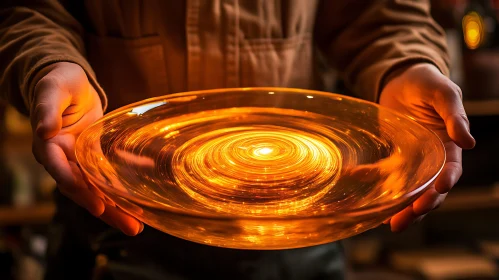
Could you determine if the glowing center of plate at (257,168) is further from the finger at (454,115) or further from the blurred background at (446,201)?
the blurred background at (446,201)

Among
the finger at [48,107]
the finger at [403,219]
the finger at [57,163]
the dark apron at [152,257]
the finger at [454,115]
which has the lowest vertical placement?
the dark apron at [152,257]

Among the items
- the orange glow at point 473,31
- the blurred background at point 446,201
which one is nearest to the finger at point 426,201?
the blurred background at point 446,201

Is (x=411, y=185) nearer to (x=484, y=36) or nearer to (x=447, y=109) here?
(x=447, y=109)

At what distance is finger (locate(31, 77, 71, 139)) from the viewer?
53 centimetres

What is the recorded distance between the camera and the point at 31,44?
2.23ft

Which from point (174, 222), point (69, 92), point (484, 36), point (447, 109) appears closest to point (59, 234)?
point (69, 92)

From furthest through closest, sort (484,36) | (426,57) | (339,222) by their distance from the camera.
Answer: (484,36) < (426,57) < (339,222)

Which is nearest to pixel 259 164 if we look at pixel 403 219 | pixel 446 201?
pixel 403 219

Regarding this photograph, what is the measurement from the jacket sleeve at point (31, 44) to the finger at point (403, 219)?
1.16ft

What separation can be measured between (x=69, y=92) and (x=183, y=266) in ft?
0.96

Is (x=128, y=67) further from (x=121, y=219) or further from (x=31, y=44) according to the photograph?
(x=121, y=219)

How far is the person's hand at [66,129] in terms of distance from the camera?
533mm

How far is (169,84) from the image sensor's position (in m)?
0.76

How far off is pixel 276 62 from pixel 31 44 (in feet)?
1.00
